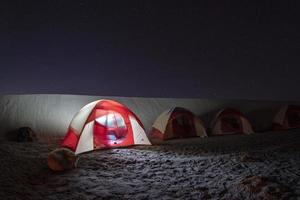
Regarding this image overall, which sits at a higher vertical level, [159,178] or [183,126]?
[183,126]

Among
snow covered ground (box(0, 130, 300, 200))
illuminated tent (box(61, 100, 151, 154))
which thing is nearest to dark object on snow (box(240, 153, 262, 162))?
snow covered ground (box(0, 130, 300, 200))

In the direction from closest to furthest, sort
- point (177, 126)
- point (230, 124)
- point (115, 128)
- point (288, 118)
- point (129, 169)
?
point (129, 169), point (115, 128), point (177, 126), point (230, 124), point (288, 118)

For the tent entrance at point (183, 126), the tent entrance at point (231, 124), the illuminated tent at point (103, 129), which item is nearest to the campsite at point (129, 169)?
the illuminated tent at point (103, 129)

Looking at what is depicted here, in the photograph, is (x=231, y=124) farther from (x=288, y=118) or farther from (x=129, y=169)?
(x=129, y=169)

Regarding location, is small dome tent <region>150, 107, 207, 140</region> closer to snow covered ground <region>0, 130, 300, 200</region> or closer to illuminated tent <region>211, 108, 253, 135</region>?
illuminated tent <region>211, 108, 253, 135</region>

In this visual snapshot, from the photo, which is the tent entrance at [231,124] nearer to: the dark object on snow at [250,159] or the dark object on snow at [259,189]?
the dark object on snow at [250,159]

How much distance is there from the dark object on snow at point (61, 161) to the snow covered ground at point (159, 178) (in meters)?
0.10

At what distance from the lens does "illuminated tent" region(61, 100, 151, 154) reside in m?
5.70

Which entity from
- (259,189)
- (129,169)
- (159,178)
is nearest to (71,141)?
(129,169)

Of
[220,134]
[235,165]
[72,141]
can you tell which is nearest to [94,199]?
[235,165]

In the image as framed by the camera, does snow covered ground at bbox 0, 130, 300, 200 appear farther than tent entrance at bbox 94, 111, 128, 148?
No

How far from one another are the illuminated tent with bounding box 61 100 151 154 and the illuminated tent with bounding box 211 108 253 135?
3.33m

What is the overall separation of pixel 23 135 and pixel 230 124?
19.7ft

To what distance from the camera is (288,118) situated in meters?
9.47
